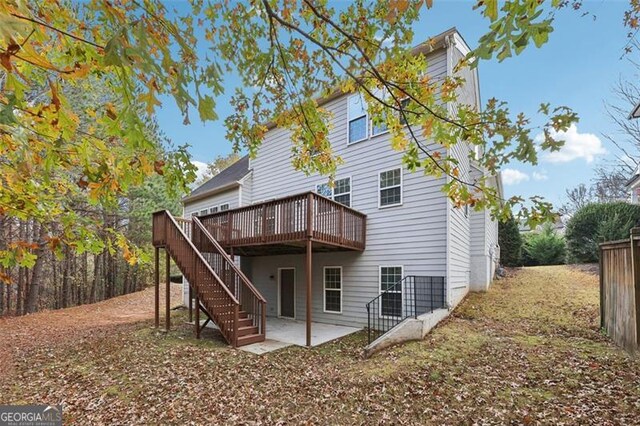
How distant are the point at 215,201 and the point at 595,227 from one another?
18191 mm

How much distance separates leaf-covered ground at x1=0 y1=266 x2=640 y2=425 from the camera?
421 cm

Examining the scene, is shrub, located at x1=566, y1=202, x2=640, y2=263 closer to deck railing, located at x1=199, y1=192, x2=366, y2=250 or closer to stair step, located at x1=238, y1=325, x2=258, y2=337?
deck railing, located at x1=199, y1=192, x2=366, y2=250

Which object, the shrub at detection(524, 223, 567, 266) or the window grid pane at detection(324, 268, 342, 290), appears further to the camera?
the shrub at detection(524, 223, 567, 266)

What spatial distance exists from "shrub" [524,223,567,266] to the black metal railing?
41.2ft

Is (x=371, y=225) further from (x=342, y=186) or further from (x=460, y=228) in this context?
(x=460, y=228)

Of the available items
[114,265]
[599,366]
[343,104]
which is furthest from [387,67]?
[114,265]

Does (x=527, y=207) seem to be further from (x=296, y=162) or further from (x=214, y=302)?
(x=214, y=302)

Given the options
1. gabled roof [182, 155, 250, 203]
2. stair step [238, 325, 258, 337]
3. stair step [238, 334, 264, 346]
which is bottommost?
stair step [238, 334, 264, 346]

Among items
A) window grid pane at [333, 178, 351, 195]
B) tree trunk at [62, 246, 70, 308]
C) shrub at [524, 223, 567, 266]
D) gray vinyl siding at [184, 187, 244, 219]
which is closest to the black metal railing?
window grid pane at [333, 178, 351, 195]

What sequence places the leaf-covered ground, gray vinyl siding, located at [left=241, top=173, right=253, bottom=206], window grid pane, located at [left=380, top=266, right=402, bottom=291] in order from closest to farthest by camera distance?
the leaf-covered ground
window grid pane, located at [left=380, top=266, right=402, bottom=291]
gray vinyl siding, located at [left=241, top=173, right=253, bottom=206]

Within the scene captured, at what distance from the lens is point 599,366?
4.99 meters

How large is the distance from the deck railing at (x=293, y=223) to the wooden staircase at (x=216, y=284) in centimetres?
67

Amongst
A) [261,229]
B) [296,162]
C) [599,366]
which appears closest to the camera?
[599,366]

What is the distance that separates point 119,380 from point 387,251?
7022 millimetres
